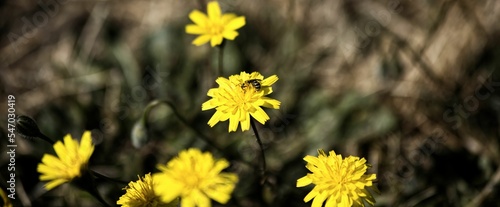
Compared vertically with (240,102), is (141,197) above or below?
below

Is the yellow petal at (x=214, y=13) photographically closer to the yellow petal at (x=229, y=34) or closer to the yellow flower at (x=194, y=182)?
the yellow petal at (x=229, y=34)

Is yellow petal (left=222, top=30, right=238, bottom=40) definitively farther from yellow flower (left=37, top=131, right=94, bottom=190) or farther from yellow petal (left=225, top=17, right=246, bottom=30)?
yellow flower (left=37, top=131, right=94, bottom=190)

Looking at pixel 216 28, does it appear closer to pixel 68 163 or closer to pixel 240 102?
pixel 240 102

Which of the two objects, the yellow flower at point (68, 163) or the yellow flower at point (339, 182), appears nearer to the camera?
the yellow flower at point (339, 182)

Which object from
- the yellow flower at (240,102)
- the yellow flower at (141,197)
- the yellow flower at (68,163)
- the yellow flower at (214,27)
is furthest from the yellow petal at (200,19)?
the yellow flower at (141,197)

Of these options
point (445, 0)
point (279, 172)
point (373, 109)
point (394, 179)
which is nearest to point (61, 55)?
point (279, 172)

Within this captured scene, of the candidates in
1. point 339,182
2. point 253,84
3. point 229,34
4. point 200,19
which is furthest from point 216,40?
point 339,182
